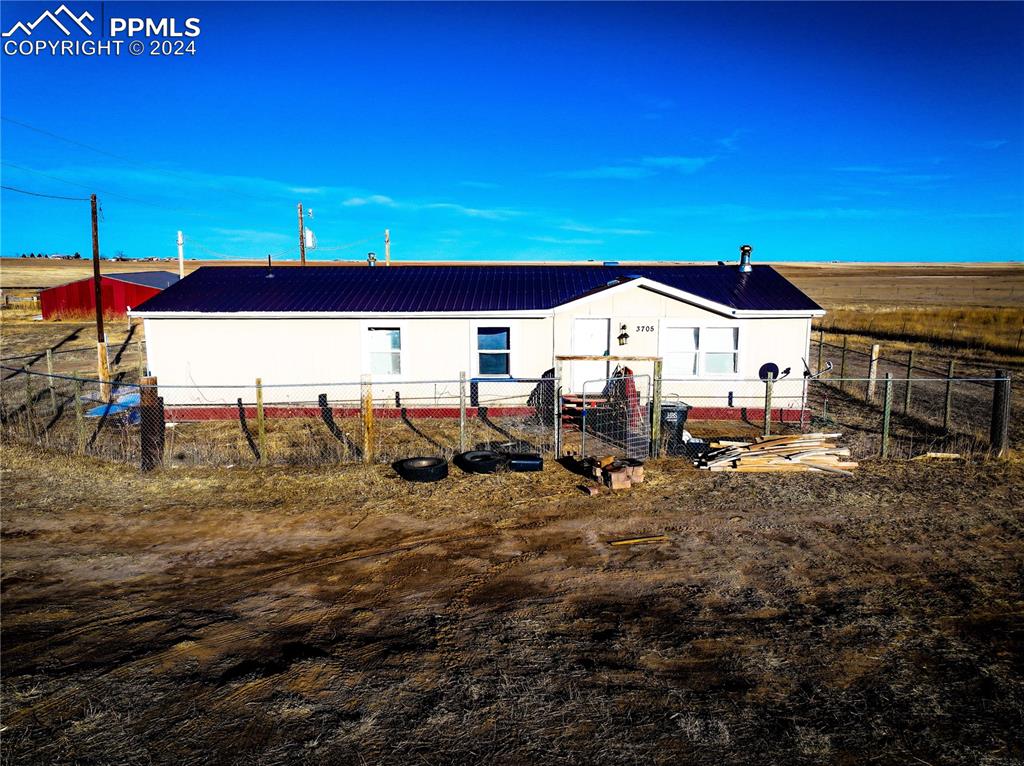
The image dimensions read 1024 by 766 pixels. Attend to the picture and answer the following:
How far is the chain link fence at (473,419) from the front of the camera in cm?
1266

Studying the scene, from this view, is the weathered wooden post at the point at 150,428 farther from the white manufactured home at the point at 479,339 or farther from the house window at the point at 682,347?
the house window at the point at 682,347

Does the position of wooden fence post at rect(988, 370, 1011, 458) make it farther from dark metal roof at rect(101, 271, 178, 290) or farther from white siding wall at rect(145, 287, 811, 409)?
dark metal roof at rect(101, 271, 178, 290)

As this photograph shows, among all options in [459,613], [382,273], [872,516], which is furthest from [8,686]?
[382,273]

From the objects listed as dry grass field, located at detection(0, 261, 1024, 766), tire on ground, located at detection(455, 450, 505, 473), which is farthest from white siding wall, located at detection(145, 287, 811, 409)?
dry grass field, located at detection(0, 261, 1024, 766)

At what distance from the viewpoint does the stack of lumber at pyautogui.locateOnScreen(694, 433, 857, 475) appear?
1165 centimetres

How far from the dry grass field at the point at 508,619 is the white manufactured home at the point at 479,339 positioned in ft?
19.2

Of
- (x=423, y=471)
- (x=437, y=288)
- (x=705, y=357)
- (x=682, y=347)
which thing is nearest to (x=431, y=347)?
(x=437, y=288)

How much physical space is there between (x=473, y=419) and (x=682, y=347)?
5617 millimetres

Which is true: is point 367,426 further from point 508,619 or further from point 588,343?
point 588,343

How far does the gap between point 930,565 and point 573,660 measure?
15.9 feet

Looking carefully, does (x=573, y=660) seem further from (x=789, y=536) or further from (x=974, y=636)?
(x=789, y=536)

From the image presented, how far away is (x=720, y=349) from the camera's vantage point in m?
17.0

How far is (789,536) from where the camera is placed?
8805 mm

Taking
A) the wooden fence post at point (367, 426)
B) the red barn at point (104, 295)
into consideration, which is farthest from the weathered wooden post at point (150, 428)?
the red barn at point (104, 295)
